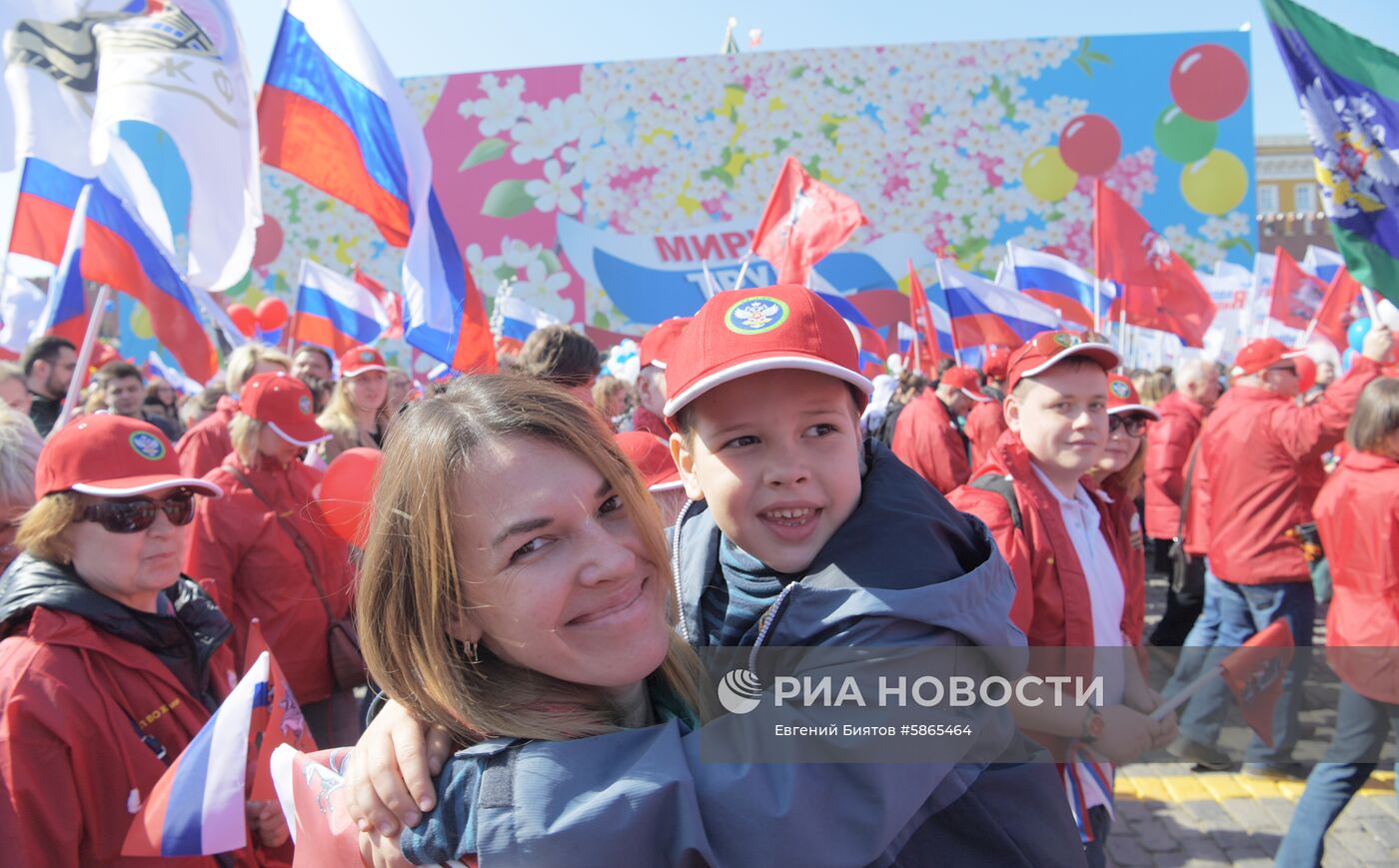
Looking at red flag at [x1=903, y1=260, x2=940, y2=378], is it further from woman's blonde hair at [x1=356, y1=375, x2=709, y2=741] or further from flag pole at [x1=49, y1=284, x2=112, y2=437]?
woman's blonde hair at [x1=356, y1=375, x2=709, y2=741]

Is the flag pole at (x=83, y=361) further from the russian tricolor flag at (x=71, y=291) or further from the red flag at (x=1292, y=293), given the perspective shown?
the red flag at (x=1292, y=293)

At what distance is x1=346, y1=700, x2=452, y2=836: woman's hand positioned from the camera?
1092mm

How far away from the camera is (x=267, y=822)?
87.4 inches

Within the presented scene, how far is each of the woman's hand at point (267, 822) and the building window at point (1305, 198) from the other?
54.4m

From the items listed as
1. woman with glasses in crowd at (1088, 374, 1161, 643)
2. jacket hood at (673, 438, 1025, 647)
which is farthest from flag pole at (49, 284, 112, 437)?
woman with glasses in crowd at (1088, 374, 1161, 643)

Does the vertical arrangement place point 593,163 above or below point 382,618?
above

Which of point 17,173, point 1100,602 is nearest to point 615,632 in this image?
point 1100,602

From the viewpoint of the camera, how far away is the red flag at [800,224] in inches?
286

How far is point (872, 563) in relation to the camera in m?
1.29

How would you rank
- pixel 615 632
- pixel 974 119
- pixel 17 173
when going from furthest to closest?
pixel 974 119, pixel 17 173, pixel 615 632

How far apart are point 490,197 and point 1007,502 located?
68.7 feet

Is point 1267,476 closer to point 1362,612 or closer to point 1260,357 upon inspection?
point 1260,357

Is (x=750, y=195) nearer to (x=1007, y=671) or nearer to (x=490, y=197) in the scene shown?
(x=490, y=197)

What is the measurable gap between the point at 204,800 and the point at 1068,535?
2.36 m
